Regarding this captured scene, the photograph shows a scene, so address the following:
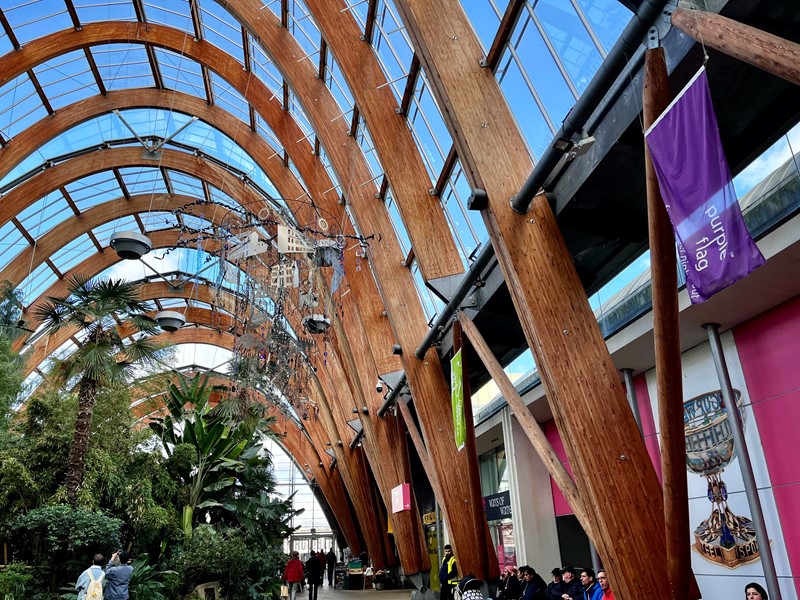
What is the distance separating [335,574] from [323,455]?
6799 millimetres

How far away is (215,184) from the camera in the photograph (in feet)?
89.4

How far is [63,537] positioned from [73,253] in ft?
75.7

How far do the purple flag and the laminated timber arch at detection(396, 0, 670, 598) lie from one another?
275 cm

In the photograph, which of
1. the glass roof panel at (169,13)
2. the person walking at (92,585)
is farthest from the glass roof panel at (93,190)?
the person walking at (92,585)

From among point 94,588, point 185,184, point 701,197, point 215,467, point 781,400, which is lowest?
point 94,588

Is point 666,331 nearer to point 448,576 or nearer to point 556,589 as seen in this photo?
point 556,589

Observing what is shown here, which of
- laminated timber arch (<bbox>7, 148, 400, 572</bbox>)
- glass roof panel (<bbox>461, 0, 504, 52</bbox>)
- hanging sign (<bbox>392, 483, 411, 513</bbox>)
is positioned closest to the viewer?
glass roof panel (<bbox>461, 0, 504, 52</bbox>)

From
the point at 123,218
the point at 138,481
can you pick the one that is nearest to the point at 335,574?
the point at 138,481

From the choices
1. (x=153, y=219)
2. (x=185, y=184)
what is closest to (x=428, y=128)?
(x=185, y=184)

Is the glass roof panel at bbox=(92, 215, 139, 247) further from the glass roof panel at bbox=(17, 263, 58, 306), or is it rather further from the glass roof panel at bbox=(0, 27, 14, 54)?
the glass roof panel at bbox=(0, 27, 14, 54)

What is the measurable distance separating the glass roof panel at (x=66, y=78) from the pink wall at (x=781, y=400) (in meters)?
22.5

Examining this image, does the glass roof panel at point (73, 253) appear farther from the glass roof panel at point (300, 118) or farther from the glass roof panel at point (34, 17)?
the glass roof panel at point (300, 118)

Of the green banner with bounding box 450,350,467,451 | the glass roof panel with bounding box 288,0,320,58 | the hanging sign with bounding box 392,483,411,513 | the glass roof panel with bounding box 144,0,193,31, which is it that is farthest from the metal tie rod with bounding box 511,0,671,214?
the glass roof panel with bounding box 144,0,193,31

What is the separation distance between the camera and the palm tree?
1183 centimetres
